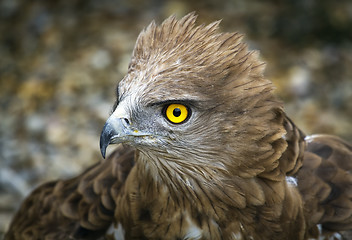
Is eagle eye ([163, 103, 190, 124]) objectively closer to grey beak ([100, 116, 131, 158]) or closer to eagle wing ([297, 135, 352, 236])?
grey beak ([100, 116, 131, 158])

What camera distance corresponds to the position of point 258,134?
9.68 feet

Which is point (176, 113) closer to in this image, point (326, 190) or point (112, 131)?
point (112, 131)

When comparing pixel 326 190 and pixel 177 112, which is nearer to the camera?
pixel 177 112

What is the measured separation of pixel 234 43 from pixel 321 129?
3385mm

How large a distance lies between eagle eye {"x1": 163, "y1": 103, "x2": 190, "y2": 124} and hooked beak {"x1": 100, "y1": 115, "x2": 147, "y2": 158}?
0.17 m

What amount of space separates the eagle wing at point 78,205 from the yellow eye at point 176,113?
766 millimetres

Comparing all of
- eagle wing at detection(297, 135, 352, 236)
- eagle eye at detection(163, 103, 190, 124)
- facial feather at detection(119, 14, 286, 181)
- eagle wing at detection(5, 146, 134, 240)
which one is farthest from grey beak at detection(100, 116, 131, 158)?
eagle wing at detection(297, 135, 352, 236)

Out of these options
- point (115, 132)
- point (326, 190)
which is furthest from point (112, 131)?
point (326, 190)

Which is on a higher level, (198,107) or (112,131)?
(112,131)

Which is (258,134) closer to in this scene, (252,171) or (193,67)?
(252,171)

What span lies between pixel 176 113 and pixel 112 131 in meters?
0.33

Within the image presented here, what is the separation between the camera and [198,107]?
2.87 meters

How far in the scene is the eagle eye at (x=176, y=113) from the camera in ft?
Answer: 9.34

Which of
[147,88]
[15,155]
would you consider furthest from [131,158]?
[15,155]
